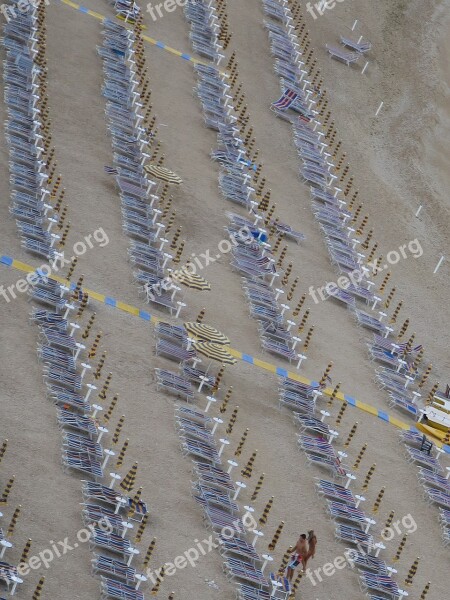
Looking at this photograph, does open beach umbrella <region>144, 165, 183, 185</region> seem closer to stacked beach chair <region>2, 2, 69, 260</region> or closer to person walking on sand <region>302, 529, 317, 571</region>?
stacked beach chair <region>2, 2, 69, 260</region>

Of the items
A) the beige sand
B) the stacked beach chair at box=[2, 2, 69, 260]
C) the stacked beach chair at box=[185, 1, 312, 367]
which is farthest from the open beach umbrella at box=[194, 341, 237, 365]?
the stacked beach chair at box=[2, 2, 69, 260]

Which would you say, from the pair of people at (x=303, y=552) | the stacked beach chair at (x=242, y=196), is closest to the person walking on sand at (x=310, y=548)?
the pair of people at (x=303, y=552)

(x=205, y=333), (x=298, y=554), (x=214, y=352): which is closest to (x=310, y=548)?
(x=298, y=554)

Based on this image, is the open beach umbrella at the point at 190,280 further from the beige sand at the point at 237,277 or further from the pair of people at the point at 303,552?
the pair of people at the point at 303,552

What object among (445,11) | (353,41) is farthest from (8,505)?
(445,11)

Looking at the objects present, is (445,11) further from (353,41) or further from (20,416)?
(20,416)
